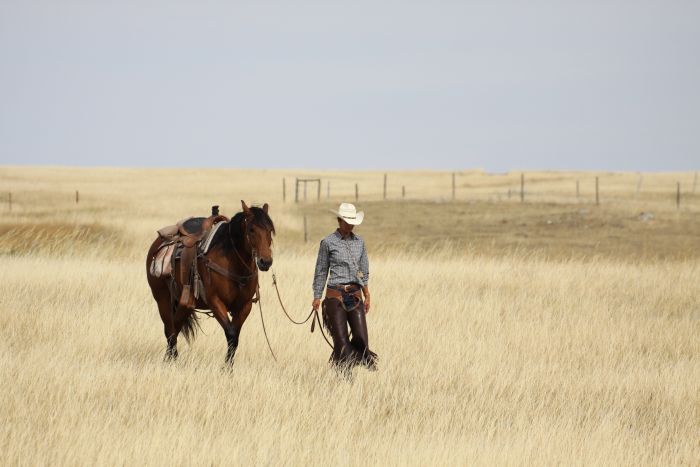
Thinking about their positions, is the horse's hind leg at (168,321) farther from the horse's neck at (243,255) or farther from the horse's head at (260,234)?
the horse's head at (260,234)

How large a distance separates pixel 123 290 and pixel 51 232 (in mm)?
14297

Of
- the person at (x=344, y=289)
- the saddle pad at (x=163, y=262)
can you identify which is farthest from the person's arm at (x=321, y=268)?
the saddle pad at (x=163, y=262)

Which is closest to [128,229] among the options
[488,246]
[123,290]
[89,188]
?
[488,246]

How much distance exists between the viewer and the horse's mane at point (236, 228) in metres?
8.57

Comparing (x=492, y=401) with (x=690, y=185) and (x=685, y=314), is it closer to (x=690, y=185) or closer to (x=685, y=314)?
(x=685, y=314)

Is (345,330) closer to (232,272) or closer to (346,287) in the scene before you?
(346,287)

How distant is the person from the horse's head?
0.52 meters

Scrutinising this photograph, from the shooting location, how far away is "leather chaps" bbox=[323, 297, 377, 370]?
341 inches

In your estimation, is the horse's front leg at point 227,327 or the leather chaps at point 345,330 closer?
the leather chaps at point 345,330

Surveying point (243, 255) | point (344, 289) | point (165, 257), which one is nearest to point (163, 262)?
point (165, 257)

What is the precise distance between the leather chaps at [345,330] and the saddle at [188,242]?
1.65m

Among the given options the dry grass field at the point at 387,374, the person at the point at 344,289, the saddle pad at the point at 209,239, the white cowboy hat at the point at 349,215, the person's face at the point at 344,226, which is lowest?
the dry grass field at the point at 387,374

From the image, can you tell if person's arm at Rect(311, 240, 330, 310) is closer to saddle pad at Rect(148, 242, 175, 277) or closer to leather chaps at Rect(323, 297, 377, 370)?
leather chaps at Rect(323, 297, 377, 370)

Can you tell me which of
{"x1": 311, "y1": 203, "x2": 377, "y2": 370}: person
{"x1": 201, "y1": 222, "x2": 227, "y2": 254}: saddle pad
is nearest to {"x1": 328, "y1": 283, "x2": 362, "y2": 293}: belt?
{"x1": 311, "y1": 203, "x2": 377, "y2": 370}: person
